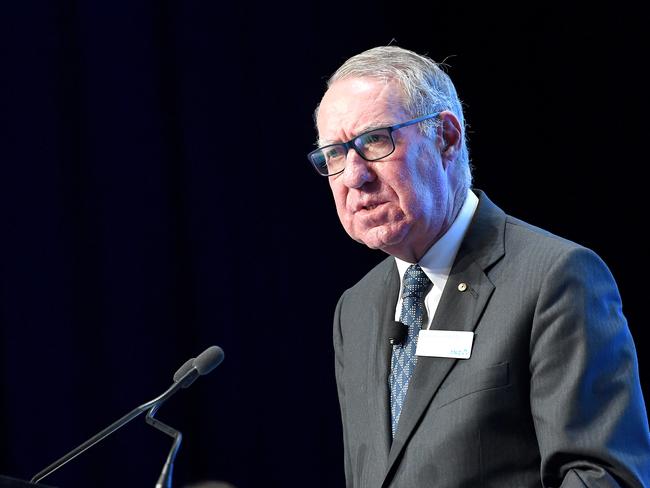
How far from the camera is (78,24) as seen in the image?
143 inches

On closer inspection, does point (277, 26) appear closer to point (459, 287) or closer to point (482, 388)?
point (459, 287)

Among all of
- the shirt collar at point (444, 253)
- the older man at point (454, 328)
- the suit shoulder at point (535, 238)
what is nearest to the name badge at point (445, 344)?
the older man at point (454, 328)

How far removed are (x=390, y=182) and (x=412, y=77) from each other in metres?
0.28

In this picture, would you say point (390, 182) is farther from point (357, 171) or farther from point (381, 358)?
point (381, 358)

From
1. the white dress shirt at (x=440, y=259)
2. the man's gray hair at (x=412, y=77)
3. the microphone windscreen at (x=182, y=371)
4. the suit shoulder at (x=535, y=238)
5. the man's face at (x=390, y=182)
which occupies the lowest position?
the microphone windscreen at (x=182, y=371)

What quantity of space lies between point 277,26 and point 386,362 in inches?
89.0

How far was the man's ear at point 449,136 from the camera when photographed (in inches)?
83.5

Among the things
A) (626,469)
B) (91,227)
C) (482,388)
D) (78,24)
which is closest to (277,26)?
(78,24)

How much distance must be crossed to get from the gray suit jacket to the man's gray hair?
320 mm

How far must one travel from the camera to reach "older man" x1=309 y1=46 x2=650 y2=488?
1731 mm

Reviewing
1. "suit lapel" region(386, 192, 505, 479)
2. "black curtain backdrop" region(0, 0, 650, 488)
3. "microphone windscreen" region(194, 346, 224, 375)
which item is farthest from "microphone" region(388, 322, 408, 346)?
"black curtain backdrop" region(0, 0, 650, 488)

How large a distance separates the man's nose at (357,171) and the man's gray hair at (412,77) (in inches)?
6.6

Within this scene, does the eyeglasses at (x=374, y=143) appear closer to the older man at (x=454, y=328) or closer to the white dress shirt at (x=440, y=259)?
the older man at (x=454, y=328)

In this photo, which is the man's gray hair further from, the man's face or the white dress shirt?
the white dress shirt
